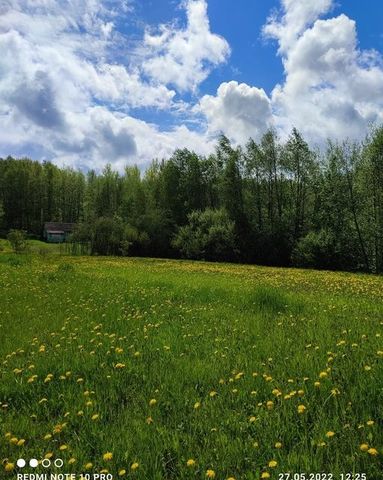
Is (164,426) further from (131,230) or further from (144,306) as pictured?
(131,230)

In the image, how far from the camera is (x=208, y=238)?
5956 centimetres

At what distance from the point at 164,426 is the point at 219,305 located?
744 centimetres

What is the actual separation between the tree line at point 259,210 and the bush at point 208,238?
145 millimetres

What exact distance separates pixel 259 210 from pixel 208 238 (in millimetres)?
10229

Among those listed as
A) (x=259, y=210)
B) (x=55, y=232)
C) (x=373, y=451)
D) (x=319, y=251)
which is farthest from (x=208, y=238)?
(x=55, y=232)

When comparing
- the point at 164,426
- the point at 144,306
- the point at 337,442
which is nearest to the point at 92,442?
the point at 164,426

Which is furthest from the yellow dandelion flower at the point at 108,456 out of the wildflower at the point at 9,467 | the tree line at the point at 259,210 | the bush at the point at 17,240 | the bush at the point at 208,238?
the bush at the point at 208,238

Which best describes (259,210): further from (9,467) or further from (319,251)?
(9,467)

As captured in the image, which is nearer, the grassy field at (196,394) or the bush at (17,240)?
the grassy field at (196,394)

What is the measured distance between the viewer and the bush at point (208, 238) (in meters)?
58.9

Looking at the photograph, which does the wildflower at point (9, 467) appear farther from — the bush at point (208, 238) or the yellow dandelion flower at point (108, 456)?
the bush at point (208, 238)

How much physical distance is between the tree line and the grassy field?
41055 mm

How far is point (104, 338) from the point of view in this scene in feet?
27.5

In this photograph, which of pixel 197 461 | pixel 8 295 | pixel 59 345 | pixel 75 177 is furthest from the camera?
pixel 75 177
